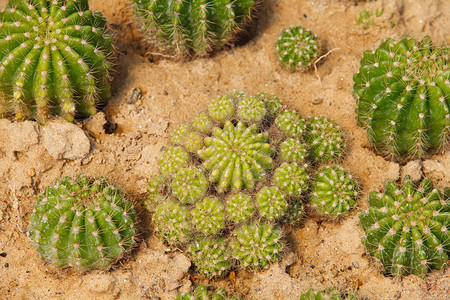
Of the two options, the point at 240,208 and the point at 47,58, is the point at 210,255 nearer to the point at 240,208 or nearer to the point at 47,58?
the point at 240,208

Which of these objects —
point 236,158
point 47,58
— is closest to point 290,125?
point 236,158

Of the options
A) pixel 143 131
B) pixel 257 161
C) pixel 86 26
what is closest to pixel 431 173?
pixel 257 161

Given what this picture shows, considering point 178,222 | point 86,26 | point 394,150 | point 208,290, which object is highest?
point 86,26

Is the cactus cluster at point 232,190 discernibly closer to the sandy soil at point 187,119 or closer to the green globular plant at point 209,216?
the green globular plant at point 209,216

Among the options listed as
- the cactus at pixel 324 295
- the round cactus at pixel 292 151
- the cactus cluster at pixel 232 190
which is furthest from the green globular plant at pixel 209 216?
the cactus at pixel 324 295

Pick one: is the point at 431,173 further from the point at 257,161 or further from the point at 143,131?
the point at 143,131

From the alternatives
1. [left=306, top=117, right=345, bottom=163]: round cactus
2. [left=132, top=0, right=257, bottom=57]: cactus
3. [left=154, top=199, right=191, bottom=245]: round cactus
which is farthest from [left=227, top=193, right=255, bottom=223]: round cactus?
[left=132, top=0, right=257, bottom=57]: cactus

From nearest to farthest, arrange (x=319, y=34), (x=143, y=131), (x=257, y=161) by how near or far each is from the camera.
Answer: (x=257, y=161) < (x=143, y=131) < (x=319, y=34)
